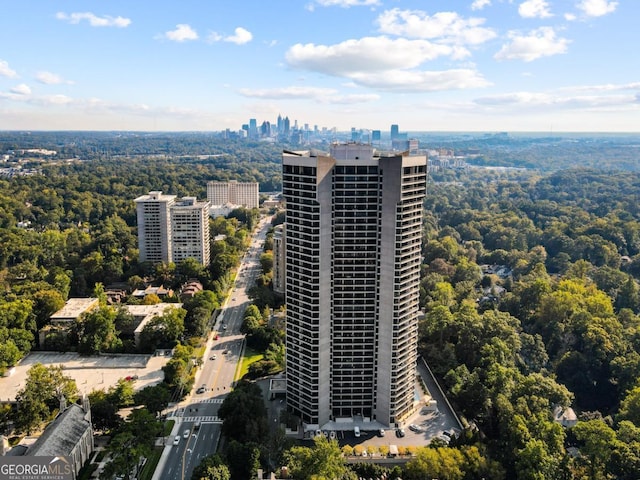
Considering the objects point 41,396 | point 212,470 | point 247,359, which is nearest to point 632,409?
point 212,470

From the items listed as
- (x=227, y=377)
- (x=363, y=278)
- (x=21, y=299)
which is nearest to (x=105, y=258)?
(x=21, y=299)

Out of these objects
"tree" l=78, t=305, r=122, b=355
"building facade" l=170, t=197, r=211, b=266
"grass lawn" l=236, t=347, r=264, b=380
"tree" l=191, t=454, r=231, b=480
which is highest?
"building facade" l=170, t=197, r=211, b=266

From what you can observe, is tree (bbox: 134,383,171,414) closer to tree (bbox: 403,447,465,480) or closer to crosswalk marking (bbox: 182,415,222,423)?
crosswalk marking (bbox: 182,415,222,423)

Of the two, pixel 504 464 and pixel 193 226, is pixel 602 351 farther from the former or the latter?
pixel 193 226

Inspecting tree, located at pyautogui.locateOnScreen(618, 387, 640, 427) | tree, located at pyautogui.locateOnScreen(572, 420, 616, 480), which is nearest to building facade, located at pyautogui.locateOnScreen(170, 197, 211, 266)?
tree, located at pyautogui.locateOnScreen(572, 420, 616, 480)

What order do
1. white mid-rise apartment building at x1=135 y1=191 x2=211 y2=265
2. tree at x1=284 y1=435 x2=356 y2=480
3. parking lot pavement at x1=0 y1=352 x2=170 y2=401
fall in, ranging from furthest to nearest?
1. white mid-rise apartment building at x1=135 y1=191 x2=211 y2=265
2. parking lot pavement at x1=0 y1=352 x2=170 y2=401
3. tree at x1=284 y1=435 x2=356 y2=480

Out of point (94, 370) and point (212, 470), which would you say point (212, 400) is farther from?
point (212, 470)
